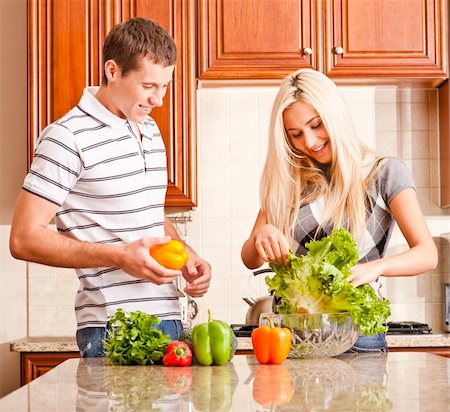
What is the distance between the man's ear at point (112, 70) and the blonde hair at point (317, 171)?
0.46m

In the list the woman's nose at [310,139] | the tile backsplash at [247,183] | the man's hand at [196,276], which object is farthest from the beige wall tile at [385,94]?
the man's hand at [196,276]

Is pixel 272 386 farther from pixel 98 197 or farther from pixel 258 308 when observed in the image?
pixel 258 308

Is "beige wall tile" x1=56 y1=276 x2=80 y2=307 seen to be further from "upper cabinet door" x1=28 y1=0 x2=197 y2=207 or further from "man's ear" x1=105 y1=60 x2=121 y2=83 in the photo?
"man's ear" x1=105 y1=60 x2=121 y2=83

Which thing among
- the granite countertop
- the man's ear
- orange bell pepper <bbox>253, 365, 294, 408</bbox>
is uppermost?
the man's ear

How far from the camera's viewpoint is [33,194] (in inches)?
89.0

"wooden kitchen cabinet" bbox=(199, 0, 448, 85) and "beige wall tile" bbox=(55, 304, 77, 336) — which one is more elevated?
"wooden kitchen cabinet" bbox=(199, 0, 448, 85)

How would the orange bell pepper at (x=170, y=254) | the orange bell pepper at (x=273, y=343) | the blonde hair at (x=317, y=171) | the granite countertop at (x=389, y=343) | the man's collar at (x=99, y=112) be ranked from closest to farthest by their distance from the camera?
the orange bell pepper at (x=273, y=343) → the orange bell pepper at (x=170, y=254) → the blonde hair at (x=317, y=171) → the man's collar at (x=99, y=112) → the granite countertop at (x=389, y=343)

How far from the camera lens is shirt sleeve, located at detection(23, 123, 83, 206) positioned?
226 cm

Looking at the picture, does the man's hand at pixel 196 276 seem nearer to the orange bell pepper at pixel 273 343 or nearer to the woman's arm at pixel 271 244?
the woman's arm at pixel 271 244

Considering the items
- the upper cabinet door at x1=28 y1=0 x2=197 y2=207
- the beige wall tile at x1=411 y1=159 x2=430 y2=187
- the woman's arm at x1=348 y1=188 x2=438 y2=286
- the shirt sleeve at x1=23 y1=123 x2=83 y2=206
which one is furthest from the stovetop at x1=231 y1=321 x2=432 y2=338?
the shirt sleeve at x1=23 y1=123 x2=83 y2=206

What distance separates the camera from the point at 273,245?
84.0 inches

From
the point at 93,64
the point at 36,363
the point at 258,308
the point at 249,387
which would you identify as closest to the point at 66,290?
the point at 36,363

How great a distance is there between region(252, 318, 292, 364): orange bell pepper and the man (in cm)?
28

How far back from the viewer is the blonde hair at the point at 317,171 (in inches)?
90.5
